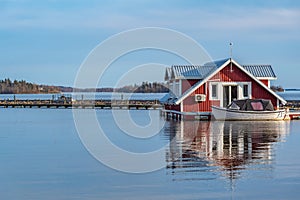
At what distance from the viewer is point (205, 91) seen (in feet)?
128

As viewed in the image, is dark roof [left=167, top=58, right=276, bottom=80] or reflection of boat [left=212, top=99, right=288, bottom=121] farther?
dark roof [left=167, top=58, right=276, bottom=80]

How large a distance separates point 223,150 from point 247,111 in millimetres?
18219

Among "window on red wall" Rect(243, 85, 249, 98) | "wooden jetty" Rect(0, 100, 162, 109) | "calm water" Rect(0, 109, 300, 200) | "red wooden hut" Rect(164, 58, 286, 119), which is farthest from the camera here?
"wooden jetty" Rect(0, 100, 162, 109)

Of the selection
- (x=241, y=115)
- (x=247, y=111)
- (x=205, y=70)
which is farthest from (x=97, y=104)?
(x=247, y=111)

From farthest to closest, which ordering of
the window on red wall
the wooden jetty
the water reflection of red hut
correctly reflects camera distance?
the wooden jetty, the window on red wall, the water reflection of red hut

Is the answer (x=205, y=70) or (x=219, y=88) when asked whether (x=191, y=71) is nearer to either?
(x=205, y=70)

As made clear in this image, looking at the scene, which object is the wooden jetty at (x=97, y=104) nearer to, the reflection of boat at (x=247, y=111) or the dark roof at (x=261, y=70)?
the dark roof at (x=261, y=70)

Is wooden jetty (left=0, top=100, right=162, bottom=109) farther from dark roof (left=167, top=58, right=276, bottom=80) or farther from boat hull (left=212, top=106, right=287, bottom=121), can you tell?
boat hull (left=212, top=106, right=287, bottom=121)

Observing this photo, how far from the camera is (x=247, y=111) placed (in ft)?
121

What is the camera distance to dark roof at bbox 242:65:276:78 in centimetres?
4069

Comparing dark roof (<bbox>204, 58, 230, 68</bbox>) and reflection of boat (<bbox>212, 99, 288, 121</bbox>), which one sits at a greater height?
dark roof (<bbox>204, 58, 230, 68</bbox>)

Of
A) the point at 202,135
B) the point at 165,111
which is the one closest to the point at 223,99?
the point at 165,111

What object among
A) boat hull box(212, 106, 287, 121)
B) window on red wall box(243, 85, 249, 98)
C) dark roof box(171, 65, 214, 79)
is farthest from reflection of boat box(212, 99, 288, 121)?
dark roof box(171, 65, 214, 79)

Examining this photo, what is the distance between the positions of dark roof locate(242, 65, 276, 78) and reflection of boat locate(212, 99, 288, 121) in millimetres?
3281
